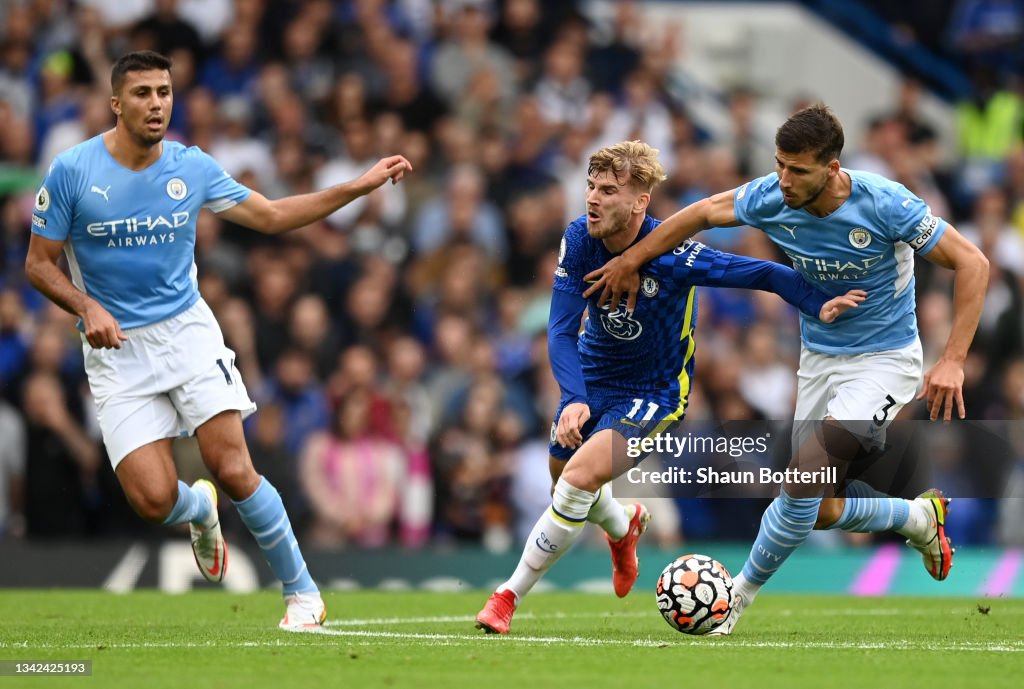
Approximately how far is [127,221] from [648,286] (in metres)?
2.68

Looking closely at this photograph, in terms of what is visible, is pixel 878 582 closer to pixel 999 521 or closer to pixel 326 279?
pixel 999 521

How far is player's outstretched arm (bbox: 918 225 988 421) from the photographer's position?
7945mm

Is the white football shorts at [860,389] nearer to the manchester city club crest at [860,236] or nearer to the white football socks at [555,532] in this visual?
the manchester city club crest at [860,236]

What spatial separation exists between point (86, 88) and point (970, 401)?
871 centimetres

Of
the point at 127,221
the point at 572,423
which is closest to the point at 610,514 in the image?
the point at 572,423

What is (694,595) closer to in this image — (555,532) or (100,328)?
(555,532)

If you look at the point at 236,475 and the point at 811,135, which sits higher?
the point at 811,135

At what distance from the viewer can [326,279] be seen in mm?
14906

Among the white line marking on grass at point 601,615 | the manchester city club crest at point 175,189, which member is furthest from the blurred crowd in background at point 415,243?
the manchester city club crest at point 175,189

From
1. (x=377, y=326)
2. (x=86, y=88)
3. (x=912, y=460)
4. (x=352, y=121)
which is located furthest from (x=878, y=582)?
(x=86, y=88)

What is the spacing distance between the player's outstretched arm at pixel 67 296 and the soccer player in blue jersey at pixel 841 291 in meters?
2.42

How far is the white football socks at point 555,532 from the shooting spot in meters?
8.45

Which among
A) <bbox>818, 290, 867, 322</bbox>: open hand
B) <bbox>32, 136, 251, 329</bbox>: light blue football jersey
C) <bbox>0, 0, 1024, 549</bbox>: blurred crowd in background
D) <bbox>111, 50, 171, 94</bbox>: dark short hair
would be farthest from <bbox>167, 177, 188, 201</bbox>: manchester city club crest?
<bbox>0, 0, 1024, 549</bbox>: blurred crowd in background

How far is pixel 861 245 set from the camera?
27.8 ft
